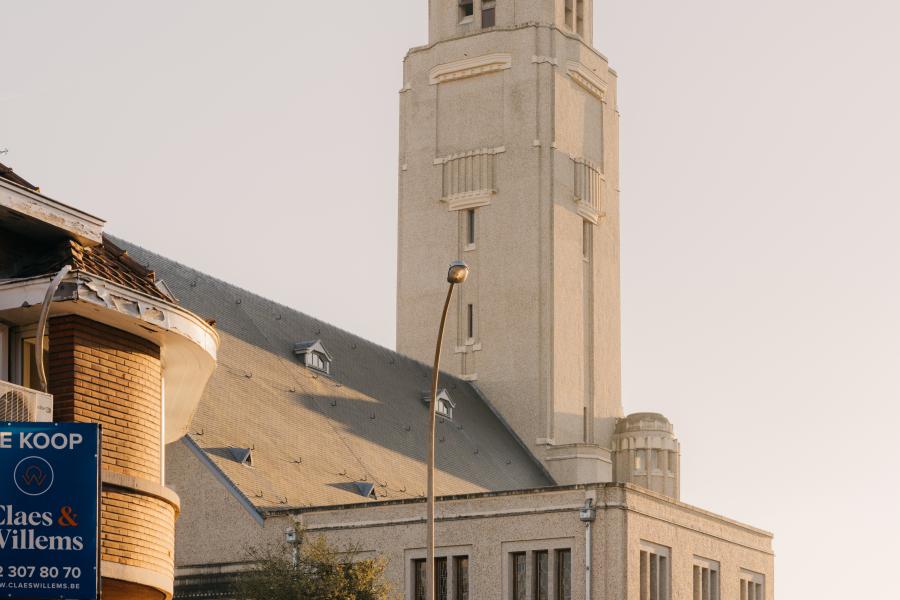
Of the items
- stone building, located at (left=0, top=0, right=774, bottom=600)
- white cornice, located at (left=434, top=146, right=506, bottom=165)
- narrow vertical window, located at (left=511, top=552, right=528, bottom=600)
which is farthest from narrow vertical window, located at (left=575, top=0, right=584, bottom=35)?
narrow vertical window, located at (left=511, top=552, right=528, bottom=600)

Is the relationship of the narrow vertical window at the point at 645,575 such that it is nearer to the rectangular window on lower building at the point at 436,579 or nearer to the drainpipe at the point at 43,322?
the rectangular window on lower building at the point at 436,579

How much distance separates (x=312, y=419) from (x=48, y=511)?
3366 cm

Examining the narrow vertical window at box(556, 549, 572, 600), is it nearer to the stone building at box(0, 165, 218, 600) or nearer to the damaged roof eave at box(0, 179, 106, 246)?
the stone building at box(0, 165, 218, 600)

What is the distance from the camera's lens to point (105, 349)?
66.7 ft

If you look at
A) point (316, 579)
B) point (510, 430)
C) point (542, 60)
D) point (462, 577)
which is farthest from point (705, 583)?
point (542, 60)

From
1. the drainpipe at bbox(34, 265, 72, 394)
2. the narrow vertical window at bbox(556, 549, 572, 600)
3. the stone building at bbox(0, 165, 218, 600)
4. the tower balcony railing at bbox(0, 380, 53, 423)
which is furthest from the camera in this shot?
the narrow vertical window at bbox(556, 549, 572, 600)

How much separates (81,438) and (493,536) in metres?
27.4

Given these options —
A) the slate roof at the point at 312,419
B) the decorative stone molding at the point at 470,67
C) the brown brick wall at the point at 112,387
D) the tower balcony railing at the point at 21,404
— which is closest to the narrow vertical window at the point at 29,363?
the brown brick wall at the point at 112,387

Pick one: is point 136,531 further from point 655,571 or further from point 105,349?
point 655,571

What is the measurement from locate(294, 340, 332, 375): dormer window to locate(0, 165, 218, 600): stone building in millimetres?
31190

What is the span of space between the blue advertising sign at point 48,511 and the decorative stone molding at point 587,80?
53.1 metres

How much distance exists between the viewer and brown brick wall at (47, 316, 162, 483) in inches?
779

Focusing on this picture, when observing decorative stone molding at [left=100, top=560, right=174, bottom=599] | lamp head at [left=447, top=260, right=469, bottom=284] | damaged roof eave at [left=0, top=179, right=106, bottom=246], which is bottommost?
decorative stone molding at [left=100, top=560, right=174, bottom=599]

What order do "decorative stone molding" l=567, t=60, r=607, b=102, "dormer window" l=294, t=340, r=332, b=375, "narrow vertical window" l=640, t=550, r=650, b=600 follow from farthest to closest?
"decorative stone molding" l=567, t=60, r=607, b=102 → "dormer window" l=294, t=340, r=332, b=375 → "narrow vertical window" l=640, t=550, r=650, b=600
